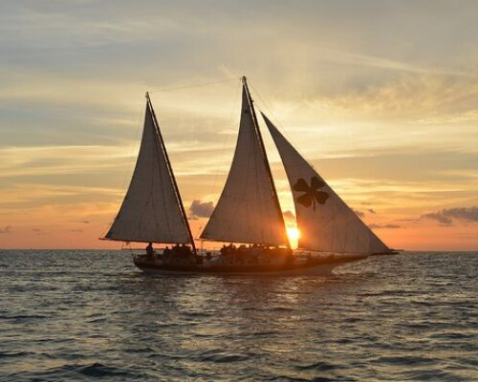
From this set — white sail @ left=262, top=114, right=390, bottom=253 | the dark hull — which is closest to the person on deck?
the dark hull

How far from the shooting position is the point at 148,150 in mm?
66500

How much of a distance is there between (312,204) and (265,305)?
63.7 feet

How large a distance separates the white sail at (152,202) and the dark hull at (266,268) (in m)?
3.12

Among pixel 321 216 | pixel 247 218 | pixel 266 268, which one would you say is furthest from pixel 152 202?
pixel 321 216

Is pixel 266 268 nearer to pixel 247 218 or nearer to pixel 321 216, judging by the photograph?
pixel 247 218

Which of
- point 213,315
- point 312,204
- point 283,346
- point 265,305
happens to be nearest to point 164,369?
point 283,346

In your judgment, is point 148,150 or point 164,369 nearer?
point 164,369

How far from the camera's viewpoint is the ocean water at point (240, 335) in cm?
2158

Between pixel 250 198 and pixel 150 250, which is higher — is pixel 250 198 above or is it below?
above

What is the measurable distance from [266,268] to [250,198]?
269 inches

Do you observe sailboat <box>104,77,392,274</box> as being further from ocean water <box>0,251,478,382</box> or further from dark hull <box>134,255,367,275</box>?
ocean water <box>0,251,478,382</box>

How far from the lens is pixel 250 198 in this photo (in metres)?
61.4

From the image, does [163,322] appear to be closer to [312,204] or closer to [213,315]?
[213,315]

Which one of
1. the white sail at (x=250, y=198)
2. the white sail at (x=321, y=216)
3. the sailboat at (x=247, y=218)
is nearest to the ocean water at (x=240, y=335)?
the white sail at (x=321, y=216)
